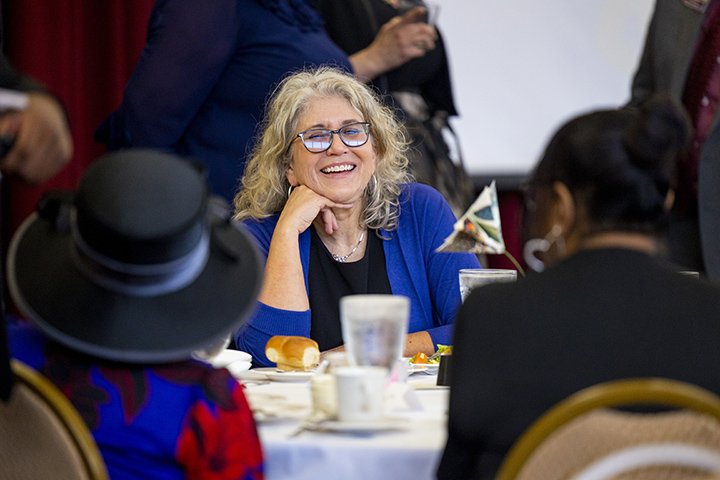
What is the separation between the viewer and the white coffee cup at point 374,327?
5.24 ft

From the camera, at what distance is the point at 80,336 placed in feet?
4.33

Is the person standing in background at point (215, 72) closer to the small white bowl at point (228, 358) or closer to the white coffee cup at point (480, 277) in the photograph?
the small white bowl at point (228, 358)

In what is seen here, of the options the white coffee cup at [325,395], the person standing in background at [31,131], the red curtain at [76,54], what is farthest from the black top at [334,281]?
the red curtain at [76,54]

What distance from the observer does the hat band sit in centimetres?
134

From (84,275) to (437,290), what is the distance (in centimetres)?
132

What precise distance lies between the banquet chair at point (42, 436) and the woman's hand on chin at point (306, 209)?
1.25 m

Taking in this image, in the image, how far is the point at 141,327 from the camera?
4.37ft

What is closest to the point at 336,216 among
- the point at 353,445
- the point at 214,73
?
the point at 214,73

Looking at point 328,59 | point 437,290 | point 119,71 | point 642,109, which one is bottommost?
point 119,71

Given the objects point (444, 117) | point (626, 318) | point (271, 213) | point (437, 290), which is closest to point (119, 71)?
point (444, 117)

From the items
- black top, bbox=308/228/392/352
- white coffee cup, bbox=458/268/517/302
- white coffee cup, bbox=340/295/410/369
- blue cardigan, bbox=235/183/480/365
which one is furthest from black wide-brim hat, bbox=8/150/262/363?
black top, bbox=308/228/392/352

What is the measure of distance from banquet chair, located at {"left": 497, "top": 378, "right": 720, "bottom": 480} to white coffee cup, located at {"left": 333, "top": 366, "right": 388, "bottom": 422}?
1.05 ft

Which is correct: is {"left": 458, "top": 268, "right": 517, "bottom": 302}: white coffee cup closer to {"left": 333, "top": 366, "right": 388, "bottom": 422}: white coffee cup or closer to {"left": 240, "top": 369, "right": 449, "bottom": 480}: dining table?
{"left": 240, "top": 369, "right": 449, "bottom": 480}: dining table

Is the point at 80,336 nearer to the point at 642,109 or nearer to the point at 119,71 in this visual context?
the point at 642,109
